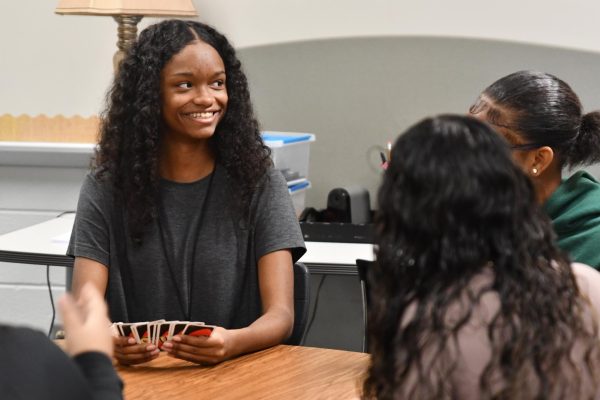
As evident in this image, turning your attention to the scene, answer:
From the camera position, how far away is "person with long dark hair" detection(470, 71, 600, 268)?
6.79 ft

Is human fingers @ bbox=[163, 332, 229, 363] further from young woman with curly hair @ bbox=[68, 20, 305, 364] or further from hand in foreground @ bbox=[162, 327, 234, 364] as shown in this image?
young woman with curly hair @ bbox=[68, 20, 305, 364]

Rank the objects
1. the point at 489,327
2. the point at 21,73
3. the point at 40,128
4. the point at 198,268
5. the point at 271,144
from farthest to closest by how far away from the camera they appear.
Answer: the point at 21,73 < the point at 40,128 < the point at 271,144 < the point at 198,268 < the point at 489,327

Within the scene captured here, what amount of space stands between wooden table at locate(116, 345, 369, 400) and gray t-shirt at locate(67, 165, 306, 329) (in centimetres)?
23

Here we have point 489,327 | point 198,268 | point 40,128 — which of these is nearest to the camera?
point 489,327

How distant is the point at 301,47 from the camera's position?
14.1ft

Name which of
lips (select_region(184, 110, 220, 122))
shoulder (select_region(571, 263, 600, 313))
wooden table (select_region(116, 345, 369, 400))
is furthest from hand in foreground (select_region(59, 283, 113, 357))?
lips (select_region(184, 110, 220, 122))

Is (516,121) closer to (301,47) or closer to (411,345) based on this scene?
(411,345)

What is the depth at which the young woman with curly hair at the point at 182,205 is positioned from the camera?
2.22 metres

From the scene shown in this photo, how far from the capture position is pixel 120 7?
11.7ft

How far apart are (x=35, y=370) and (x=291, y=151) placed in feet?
9.12

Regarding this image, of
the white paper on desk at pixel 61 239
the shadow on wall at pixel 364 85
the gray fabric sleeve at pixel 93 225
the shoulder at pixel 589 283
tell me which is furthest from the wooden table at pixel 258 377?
the shadow on wall at pixel 364 85

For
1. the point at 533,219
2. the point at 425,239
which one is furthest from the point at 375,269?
the point at 533,219

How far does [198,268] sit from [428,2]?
2258 millimetres

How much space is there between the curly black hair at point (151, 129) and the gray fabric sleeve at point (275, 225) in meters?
0.04
